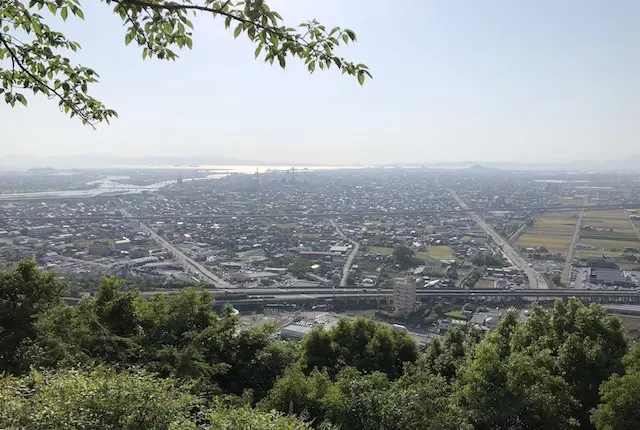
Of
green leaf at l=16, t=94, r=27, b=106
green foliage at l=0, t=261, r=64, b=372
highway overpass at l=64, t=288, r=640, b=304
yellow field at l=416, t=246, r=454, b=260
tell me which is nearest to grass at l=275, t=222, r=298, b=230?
yellow field at l=416, t=246, r=454, b=260

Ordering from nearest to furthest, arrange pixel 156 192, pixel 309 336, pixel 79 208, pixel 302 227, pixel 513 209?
pixel 309 336 → pixel 302 227 → pixel 79 208 → pixel 513 209 → pixel 156 192

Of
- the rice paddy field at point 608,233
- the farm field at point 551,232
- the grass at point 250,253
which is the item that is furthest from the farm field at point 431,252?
the rice paddy field at point 608,233

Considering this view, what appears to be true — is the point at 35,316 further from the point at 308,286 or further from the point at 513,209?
the point at 513,209

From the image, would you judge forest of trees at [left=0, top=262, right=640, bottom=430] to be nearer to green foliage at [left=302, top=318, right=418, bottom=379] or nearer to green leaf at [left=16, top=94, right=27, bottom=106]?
green foliage at [left=302, top=318, right=418, bottom=379]

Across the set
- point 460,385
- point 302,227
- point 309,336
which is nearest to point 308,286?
point 309,336

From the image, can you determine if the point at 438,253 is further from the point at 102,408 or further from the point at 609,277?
the point at 102,408

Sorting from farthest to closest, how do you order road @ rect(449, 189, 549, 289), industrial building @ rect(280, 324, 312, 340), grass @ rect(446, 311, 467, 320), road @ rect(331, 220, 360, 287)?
road @ rect(331, 220, 360, 287), road @ rect(449, 189, 549, 289), grass @ rect(446, 311, 467, 320), industrial building @ rect(280, 324, 312, 340)
